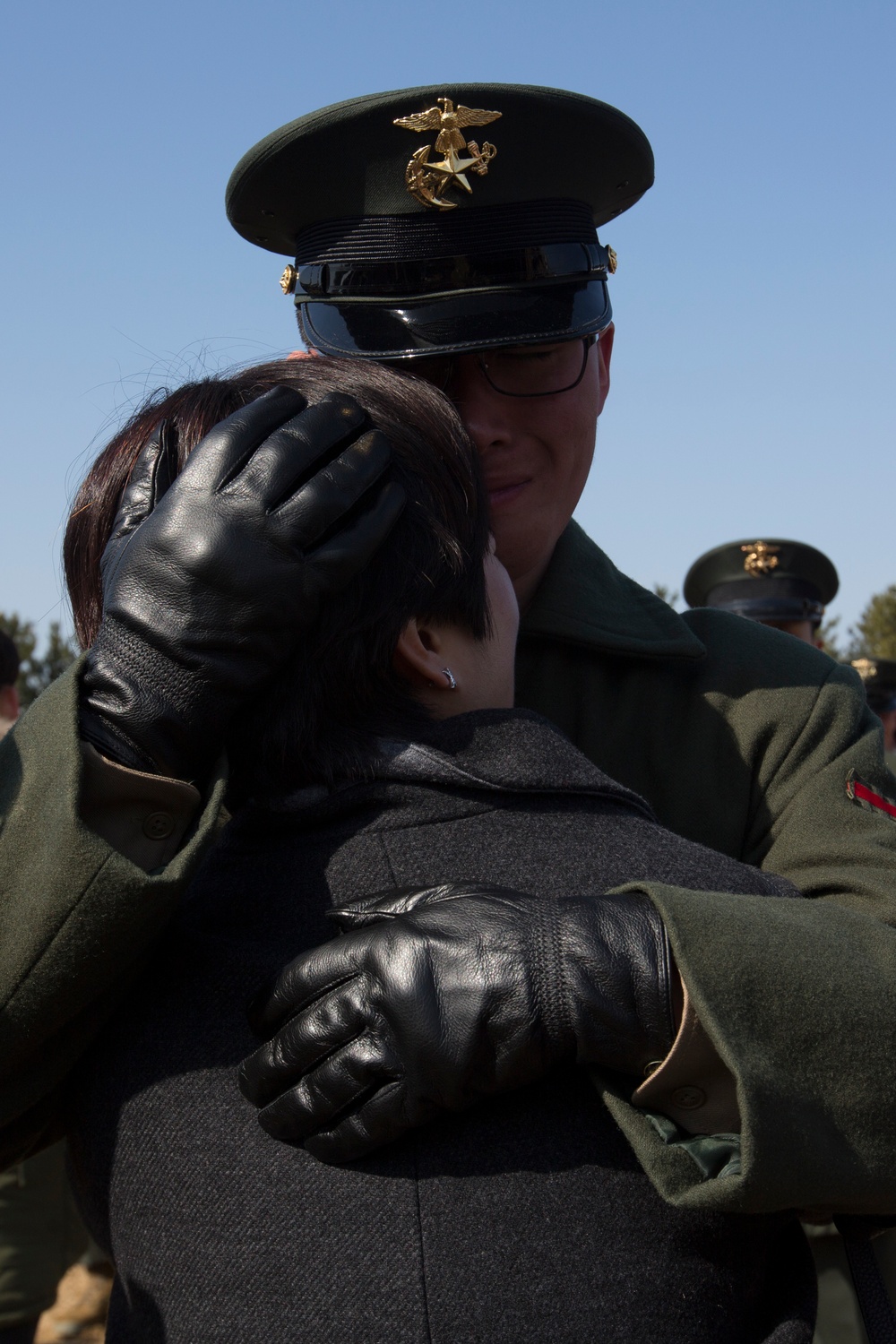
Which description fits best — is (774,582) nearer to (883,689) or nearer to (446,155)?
(883,689)

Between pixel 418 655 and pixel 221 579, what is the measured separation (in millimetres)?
Answer: 262

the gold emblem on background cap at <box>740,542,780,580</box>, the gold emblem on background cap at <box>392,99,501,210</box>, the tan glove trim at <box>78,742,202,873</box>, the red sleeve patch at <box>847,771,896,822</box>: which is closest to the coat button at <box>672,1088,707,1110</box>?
the tan glove trim at <box>78,742,202,873</box>

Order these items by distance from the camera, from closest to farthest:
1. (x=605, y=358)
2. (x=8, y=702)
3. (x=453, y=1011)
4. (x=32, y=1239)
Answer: (x=453, y=1011) → (x=605, y=358) → (x=32, y=1239) → (x=8, y=702)

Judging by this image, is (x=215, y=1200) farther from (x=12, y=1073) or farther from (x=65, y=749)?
(x=65, y=749)

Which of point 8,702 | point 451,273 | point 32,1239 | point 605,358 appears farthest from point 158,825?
point 8,702

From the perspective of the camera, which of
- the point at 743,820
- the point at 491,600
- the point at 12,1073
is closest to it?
the point at 12,1073

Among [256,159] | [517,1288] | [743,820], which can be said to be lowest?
[743,820]

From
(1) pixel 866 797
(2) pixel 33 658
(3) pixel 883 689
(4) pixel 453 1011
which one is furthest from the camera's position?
(2) pixel 33 658

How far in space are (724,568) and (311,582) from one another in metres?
6.66

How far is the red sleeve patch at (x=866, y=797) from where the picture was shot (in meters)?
2.07

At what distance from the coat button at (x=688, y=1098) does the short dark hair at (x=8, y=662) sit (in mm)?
4996

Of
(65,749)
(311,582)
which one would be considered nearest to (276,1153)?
(65,749)

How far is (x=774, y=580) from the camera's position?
7.68 m

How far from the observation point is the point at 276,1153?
54.2 inches
